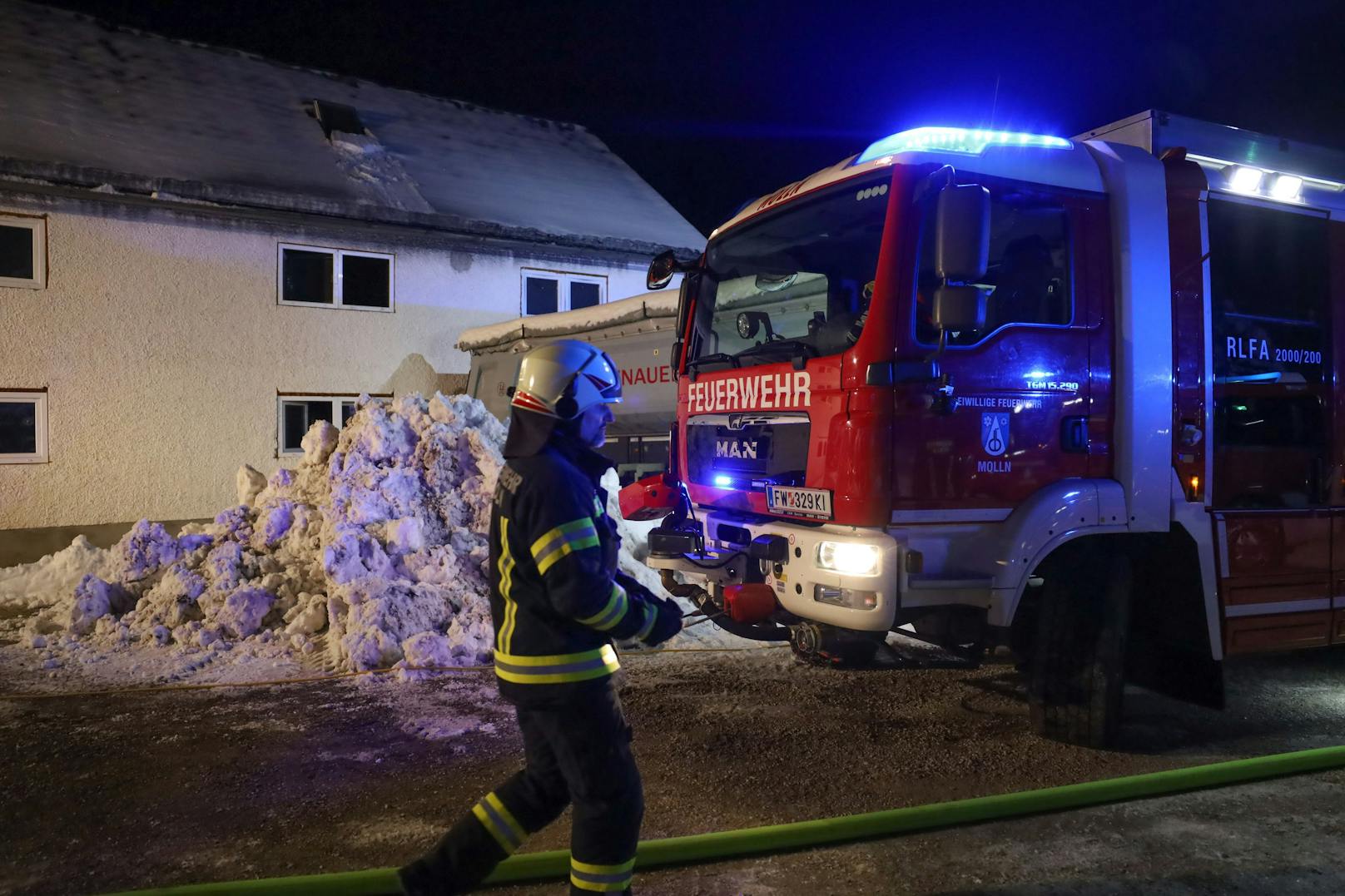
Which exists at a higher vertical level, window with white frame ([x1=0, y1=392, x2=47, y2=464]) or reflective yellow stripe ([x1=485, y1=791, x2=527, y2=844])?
window with white frame ([x1=0, y1=392, x2=47, y2=464])

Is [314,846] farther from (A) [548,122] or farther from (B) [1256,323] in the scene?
(A) [548,122]

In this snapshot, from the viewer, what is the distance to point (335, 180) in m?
12.2

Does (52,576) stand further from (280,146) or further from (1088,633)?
(1088,633)

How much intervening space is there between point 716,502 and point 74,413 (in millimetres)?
8321

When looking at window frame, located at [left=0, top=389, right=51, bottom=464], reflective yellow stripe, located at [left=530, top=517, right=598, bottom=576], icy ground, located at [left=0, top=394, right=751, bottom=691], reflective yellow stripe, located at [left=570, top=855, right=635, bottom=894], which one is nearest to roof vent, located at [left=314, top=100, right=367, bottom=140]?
window frame, located at [left=0, top=389, right=51, bottom=464]

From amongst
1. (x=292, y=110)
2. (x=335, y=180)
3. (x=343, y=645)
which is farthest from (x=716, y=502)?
(x=292, y=110)

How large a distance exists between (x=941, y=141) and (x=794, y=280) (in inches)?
48.9

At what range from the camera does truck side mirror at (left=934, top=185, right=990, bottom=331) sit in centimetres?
409

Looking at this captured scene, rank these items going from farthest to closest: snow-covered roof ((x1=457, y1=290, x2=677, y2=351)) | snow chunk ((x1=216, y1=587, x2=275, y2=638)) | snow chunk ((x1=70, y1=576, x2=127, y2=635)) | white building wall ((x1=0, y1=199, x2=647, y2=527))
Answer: white building wall ((x1=0, y1=199, x2=647, y2=527)) → snow-covered roof ((x1=457, y1=290, x2=677, y2=351)) → snow chunk ((x1=70, y1=576, x2=127, y2=635)) → snow chunk ((x1=216, y1=587, x2=275, y2=638))

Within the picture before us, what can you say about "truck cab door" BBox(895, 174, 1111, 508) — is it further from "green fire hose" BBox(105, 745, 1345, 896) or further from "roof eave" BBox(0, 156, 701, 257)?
"roof eave" BBox(0, 156, 701, 257)

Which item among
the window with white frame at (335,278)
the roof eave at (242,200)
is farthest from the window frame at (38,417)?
the window with white frame at (335,278)

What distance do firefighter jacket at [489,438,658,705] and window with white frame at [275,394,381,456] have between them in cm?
909

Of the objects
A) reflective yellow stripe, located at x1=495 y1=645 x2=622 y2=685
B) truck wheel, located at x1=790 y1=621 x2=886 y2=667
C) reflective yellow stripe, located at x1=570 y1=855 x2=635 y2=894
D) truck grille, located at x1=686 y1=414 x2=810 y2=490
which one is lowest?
reflective yellow stripe, located at x1=570 y1=855 x2=635 y2=894

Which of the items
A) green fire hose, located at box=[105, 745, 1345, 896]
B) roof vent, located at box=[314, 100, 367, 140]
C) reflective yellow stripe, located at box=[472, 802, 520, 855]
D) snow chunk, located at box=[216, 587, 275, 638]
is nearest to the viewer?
reflective yellow stripe, located at box=[472, 802, 520, 855]
